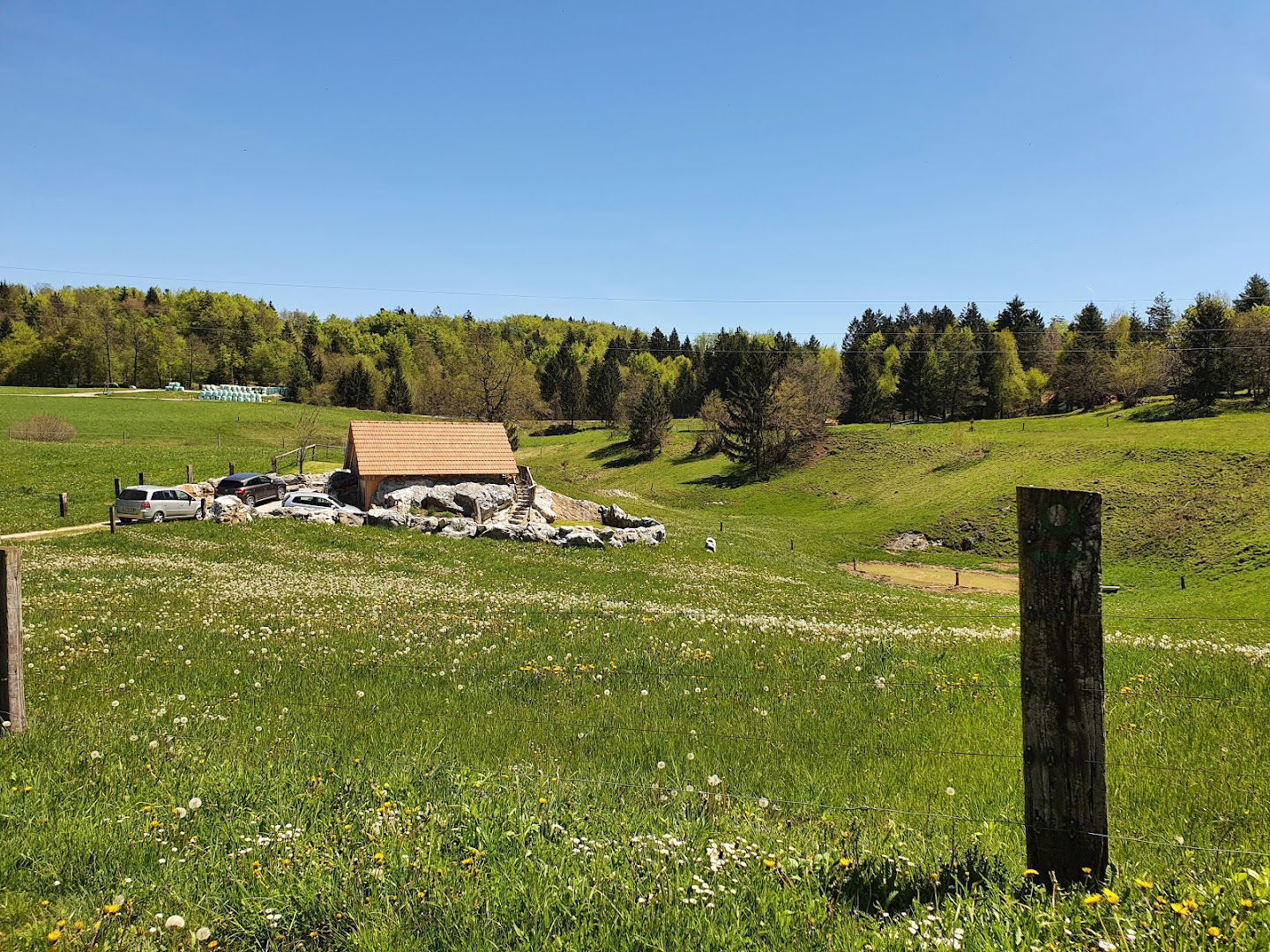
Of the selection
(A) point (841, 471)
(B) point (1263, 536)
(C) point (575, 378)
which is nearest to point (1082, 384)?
(A) point (841, 471)

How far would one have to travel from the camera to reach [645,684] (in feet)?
32.3

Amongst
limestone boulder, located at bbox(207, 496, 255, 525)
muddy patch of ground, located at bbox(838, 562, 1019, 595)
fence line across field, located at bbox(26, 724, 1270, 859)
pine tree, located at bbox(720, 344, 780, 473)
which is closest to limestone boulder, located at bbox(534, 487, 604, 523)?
limestone boulder, located at bbox(207, 496, 255, 525)

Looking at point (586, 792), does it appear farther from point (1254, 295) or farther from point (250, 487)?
point (1254, 295)

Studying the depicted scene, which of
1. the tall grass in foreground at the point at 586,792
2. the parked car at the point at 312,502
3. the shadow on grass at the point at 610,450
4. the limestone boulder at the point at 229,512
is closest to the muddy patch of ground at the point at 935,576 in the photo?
the tall grass in foreground at the point at 586,792

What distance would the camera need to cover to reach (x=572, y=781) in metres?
6.29

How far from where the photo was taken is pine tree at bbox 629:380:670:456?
111375 mm

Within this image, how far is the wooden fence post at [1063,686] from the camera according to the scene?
4.13m

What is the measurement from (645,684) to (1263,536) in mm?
48225

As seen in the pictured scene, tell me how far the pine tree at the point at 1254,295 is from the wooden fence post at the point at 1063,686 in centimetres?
14091

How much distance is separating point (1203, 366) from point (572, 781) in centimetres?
9694

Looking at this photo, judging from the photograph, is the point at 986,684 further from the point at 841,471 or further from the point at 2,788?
the point at 841,471

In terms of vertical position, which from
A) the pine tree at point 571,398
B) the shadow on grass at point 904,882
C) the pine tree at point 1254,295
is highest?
the pine tree at point 1254,295

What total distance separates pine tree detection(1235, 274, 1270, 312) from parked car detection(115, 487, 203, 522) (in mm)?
137510

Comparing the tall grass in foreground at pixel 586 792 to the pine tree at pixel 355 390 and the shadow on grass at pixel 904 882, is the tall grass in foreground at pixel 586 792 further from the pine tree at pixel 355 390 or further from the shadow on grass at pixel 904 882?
the pine tree at pixel 355 390
